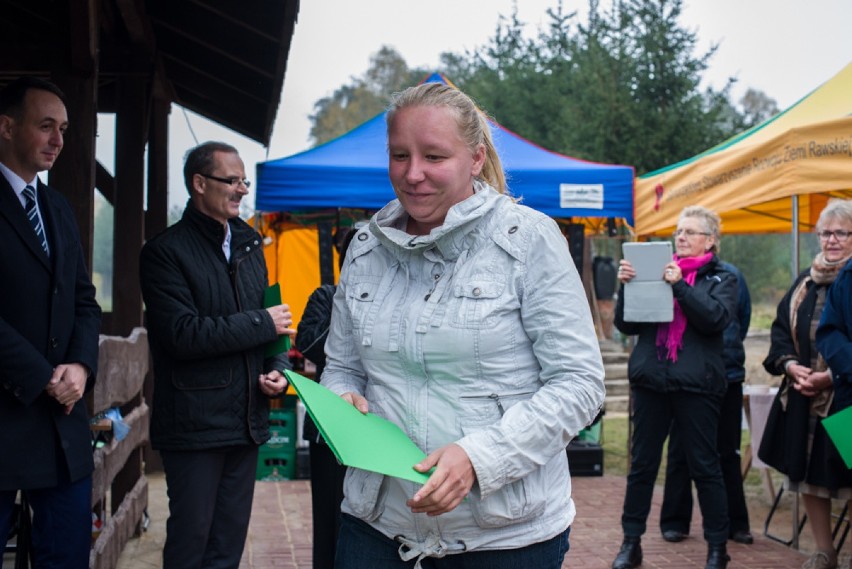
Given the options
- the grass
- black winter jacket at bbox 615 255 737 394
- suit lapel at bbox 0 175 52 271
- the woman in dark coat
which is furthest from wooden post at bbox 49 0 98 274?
the grass

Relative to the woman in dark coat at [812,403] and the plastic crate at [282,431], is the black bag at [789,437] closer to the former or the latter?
the woman in dark coat at [812,403]

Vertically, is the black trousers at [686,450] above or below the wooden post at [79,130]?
below

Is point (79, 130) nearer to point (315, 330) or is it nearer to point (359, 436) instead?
point (315, 330)

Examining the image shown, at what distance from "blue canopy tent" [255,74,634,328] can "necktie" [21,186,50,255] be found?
4.42m

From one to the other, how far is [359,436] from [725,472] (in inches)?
205

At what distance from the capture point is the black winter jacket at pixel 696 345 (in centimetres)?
555

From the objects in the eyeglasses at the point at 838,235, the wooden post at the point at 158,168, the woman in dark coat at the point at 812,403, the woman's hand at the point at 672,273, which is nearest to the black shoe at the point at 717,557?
the woman in dark coat at the point at 812,403

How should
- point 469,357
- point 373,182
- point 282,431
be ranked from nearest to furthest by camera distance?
Result: point 469,357 < point 373,182 < point 282,431

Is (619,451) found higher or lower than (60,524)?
lower

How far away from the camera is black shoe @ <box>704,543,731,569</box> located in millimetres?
5629

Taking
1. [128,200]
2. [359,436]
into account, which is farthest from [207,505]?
[128,200]

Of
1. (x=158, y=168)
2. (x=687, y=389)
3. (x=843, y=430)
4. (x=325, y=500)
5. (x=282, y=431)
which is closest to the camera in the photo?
(x=325, y=500)

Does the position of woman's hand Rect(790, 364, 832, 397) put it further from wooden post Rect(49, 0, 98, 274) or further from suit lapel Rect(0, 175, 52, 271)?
suit lapel Rect(0, 175, 52, 271)

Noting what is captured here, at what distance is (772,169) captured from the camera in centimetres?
638
